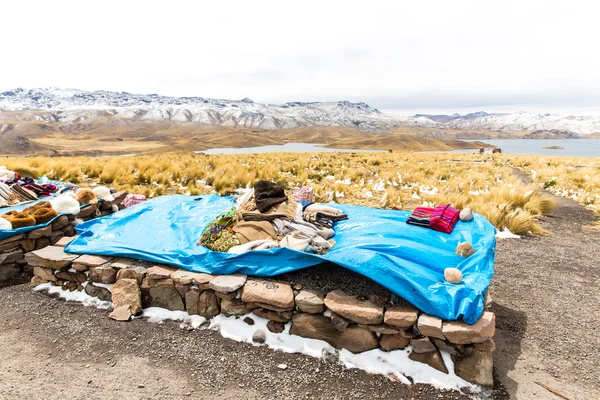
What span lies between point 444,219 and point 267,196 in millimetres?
2774

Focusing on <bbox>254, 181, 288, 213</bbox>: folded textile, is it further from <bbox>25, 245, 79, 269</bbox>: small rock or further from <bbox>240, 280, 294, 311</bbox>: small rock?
<bbox>25, 245, 79, 269</bbox>: small rock

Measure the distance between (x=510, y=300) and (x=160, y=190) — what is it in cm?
870

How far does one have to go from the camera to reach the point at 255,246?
4027 mm

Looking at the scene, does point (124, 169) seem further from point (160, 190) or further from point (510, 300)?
point (510, 300)

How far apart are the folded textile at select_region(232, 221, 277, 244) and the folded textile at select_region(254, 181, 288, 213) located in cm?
35

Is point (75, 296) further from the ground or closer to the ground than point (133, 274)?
closer to the ground

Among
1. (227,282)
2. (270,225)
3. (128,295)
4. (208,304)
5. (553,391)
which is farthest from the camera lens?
(270,225)

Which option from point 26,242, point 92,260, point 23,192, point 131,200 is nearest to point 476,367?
point 92,260

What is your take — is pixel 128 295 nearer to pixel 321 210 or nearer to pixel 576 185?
pixel 321 210

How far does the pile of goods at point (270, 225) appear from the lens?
403 cm

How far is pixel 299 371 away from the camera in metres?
3.05

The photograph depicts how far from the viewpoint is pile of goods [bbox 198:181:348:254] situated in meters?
4.03

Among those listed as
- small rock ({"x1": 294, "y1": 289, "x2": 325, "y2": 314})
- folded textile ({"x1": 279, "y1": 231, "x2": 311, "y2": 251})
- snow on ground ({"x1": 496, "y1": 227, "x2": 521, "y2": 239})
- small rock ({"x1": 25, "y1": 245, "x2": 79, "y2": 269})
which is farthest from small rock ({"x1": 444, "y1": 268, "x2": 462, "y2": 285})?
small rock ({"x1": 25, "y1": 245, "x2": 79, "y2": 269})

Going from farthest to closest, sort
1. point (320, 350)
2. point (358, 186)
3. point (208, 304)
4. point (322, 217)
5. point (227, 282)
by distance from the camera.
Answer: point (358, 186), point (322, 217), point (208, 304), point (227, 282), point (320, 350)
